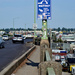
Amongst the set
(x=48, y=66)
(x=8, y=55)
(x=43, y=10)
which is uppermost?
(x=43, y=10)

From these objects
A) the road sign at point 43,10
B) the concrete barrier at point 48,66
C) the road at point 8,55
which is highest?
the road sign at point 43,10

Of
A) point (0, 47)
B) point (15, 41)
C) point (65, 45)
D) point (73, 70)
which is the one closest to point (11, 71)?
point (73, 70)

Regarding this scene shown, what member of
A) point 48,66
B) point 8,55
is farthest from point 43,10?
point 48,66

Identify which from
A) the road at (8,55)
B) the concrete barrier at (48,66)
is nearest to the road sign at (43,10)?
the road at (8,55)

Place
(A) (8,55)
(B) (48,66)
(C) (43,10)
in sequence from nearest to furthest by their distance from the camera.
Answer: (B) (48,66), (C) (43,10), (A) (8,55)

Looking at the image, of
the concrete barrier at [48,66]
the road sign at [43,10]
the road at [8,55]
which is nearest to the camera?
the concrete barrier at [48,66]

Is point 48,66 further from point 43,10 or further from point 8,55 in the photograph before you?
point 8,55

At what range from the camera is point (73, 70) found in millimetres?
12477

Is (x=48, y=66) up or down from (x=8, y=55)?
up

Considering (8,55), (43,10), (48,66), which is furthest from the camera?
(8,55)

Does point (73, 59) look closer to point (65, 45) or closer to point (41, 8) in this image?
point (41, 8)

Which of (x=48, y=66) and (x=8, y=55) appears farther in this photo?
(x=8, y=55)

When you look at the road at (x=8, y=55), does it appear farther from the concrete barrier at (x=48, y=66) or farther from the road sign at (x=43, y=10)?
the concrete barrier at (x=48, y=66)

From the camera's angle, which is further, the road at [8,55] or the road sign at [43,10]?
the road at [8,55]
